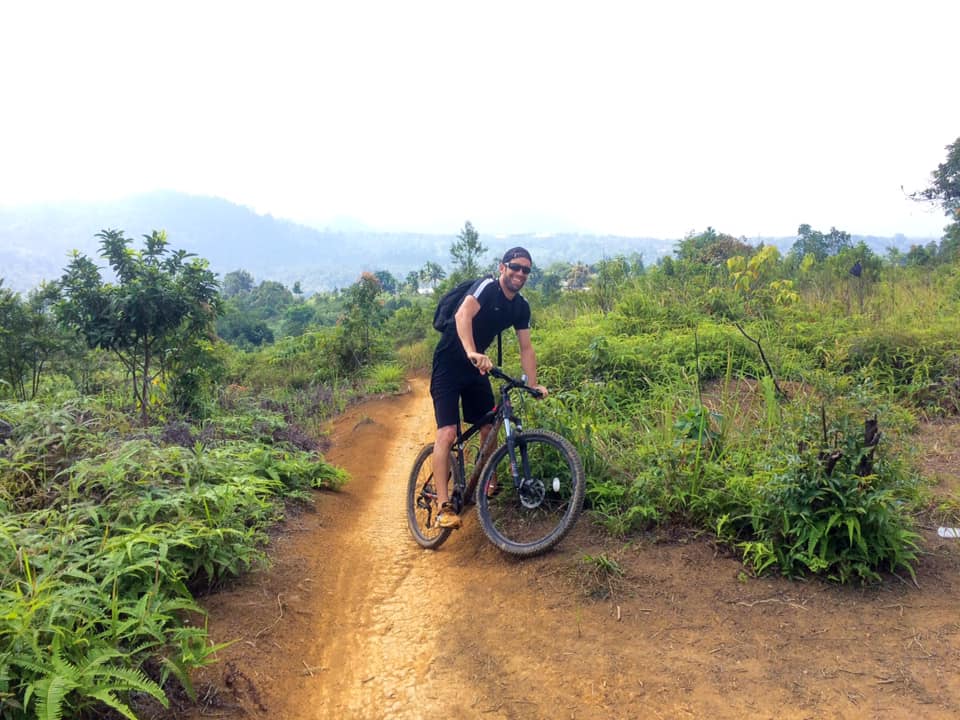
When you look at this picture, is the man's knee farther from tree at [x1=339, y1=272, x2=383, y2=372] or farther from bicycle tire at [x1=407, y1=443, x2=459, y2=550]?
tree at [x1=339, y1=272, x2=383, y2=372]

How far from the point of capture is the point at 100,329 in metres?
7.71

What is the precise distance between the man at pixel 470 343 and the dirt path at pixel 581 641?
0.75m

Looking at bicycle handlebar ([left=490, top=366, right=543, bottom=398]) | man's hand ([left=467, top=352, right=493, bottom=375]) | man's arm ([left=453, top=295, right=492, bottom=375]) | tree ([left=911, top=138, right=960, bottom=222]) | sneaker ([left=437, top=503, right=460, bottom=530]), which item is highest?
tree ([left=911, top=138, right=960, bottom=222])

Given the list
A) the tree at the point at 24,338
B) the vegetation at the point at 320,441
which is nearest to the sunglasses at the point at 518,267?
the vegetation at the point at 320,441

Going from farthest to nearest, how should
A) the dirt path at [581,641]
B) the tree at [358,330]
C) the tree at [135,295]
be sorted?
the tree at [358,330] < the tree at [135,295] < the dirt path at [581,641]

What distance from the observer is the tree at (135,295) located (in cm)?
758

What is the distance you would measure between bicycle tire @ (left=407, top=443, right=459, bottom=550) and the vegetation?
956 millimetres

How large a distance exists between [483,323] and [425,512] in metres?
1.77

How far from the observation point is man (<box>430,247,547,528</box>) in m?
4.22

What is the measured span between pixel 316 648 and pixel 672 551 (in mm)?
2189

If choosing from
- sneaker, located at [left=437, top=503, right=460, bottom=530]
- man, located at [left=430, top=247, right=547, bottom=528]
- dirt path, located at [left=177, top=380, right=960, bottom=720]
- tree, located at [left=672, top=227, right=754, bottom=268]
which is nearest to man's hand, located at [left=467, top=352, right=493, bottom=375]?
man, located at [left=430, top=247, right=547, bottom=528]

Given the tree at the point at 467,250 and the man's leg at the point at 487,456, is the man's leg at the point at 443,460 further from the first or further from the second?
the tree at the point at 467,250

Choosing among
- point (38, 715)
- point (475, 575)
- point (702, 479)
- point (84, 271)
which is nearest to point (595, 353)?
point (702, 479)

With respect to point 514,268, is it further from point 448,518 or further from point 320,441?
point 320,441
